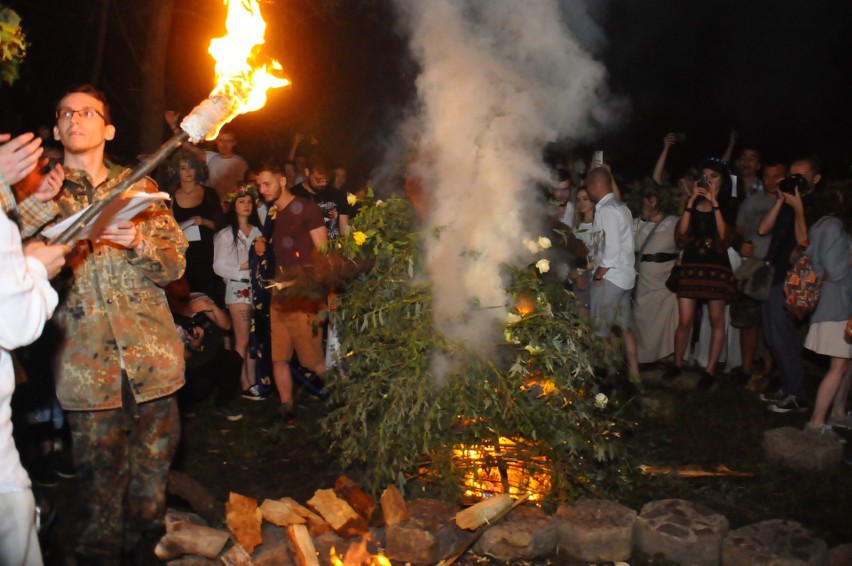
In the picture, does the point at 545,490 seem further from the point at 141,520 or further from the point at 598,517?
the point at 141,520

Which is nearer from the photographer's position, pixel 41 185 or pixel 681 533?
pixel 41 185

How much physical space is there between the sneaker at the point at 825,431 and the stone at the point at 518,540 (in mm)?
2957

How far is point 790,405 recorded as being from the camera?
773 centimetres

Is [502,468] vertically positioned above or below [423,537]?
above

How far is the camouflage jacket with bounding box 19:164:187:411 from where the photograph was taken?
4.09 m

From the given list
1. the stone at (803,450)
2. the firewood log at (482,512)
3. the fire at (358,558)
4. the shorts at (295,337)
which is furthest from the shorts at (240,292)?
the stone at (803,450)

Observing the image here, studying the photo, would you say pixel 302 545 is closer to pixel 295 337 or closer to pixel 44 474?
pixel 44 474

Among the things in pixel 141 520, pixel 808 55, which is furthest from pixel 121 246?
pixel 808 55

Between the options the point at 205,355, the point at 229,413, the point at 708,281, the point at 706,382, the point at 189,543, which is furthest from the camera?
the point at 706,382

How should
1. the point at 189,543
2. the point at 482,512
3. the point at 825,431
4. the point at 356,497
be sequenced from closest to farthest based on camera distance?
the point at 189,543, the point at 482,512, the point at 356,497, the point at 825,431

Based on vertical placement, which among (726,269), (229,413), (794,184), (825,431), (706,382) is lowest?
(825,431)

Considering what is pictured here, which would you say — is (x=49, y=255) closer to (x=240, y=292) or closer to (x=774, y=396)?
(x=240, y=292)

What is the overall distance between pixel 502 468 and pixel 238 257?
3.72 metres

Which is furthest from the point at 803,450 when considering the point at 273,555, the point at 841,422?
the point at 273,555
